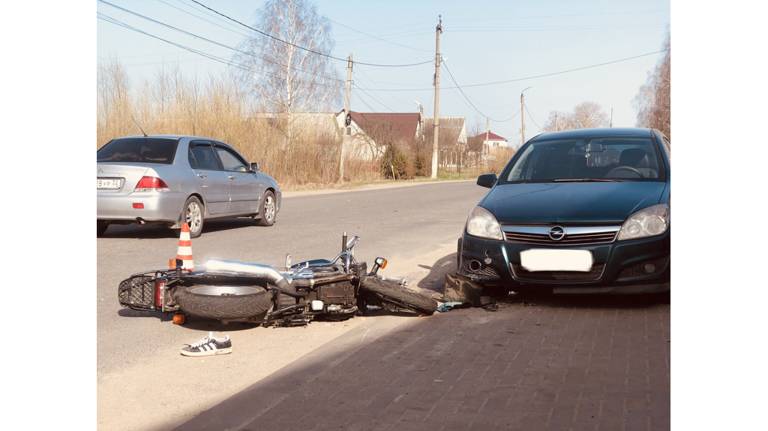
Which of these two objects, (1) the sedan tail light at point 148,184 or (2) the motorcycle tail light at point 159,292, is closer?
(2) the motorcycle tail light at point 159,292

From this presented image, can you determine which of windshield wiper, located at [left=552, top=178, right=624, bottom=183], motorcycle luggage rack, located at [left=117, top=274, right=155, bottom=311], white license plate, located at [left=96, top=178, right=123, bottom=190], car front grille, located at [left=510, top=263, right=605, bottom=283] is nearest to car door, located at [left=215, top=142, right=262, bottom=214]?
white license plate, located at [left=96, top=178, right=123, bottom=190]

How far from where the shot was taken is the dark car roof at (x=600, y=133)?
28.4ft

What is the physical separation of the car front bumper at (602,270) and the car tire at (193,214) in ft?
22.3

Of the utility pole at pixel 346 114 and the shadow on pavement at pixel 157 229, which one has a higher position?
the utility pole at pixel 346 114

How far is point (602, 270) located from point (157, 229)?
30.5ft

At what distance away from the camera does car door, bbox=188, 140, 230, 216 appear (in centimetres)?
1354

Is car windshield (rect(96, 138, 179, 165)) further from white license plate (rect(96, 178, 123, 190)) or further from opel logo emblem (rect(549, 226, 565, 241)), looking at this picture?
opel logo emblem (rect(549, 226, 565, 241))

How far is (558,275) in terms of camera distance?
22.9ft

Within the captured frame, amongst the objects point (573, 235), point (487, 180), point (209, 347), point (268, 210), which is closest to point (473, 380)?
point (209, 347)

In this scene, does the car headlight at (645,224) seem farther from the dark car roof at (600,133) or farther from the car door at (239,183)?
the car door at (239,183)

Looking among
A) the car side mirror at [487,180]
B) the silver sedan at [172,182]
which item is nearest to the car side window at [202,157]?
the silver sedan at [172,182]

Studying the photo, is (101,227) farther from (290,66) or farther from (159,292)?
(290,66)
